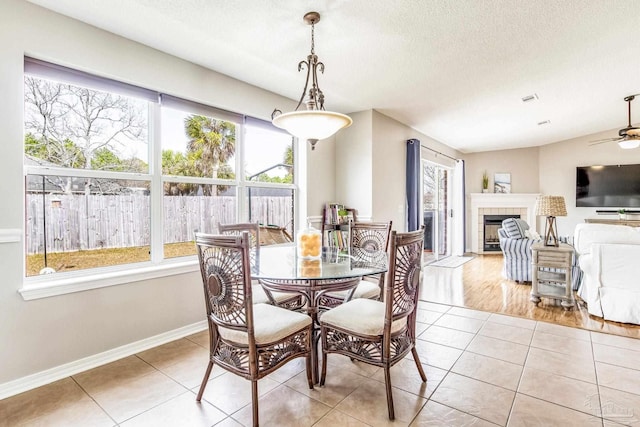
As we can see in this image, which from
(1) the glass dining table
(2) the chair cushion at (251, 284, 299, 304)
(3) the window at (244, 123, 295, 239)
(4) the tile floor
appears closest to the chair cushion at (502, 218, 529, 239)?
(4) the tile floor

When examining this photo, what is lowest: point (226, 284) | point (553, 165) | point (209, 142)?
point (226, 284)

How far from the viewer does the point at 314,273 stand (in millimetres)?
1968

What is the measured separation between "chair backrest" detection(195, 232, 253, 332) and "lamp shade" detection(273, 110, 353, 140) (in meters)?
0.86

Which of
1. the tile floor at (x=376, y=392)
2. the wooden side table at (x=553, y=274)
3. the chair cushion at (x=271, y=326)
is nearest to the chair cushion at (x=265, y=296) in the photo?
the chair cushion at (x=271, y=326)

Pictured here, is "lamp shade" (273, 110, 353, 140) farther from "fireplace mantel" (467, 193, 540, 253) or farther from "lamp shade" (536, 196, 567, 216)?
"fireplace mantel" (467, 193, 540, 253)

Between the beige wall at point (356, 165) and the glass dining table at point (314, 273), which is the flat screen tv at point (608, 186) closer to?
the beige wall at point (356, 165)

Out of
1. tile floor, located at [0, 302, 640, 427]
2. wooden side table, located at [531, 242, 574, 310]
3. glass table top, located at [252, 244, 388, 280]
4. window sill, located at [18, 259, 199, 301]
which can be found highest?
glass table top, located at [252, 244, 388, 280]

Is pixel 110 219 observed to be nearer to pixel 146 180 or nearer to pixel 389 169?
pixel 146 180

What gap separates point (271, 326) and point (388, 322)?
0.65 meters

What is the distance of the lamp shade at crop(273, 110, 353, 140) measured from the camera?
6.66 ft

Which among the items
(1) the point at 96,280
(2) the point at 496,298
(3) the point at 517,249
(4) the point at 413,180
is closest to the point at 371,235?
(2) the point at 496,298

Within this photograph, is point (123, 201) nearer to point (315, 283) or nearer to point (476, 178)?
point (315, 283)

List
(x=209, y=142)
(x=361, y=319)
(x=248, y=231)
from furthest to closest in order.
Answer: (x=209, y=142) → (x=248, y=231) → (x=361, y=319)

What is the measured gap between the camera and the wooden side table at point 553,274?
11.9 feet
